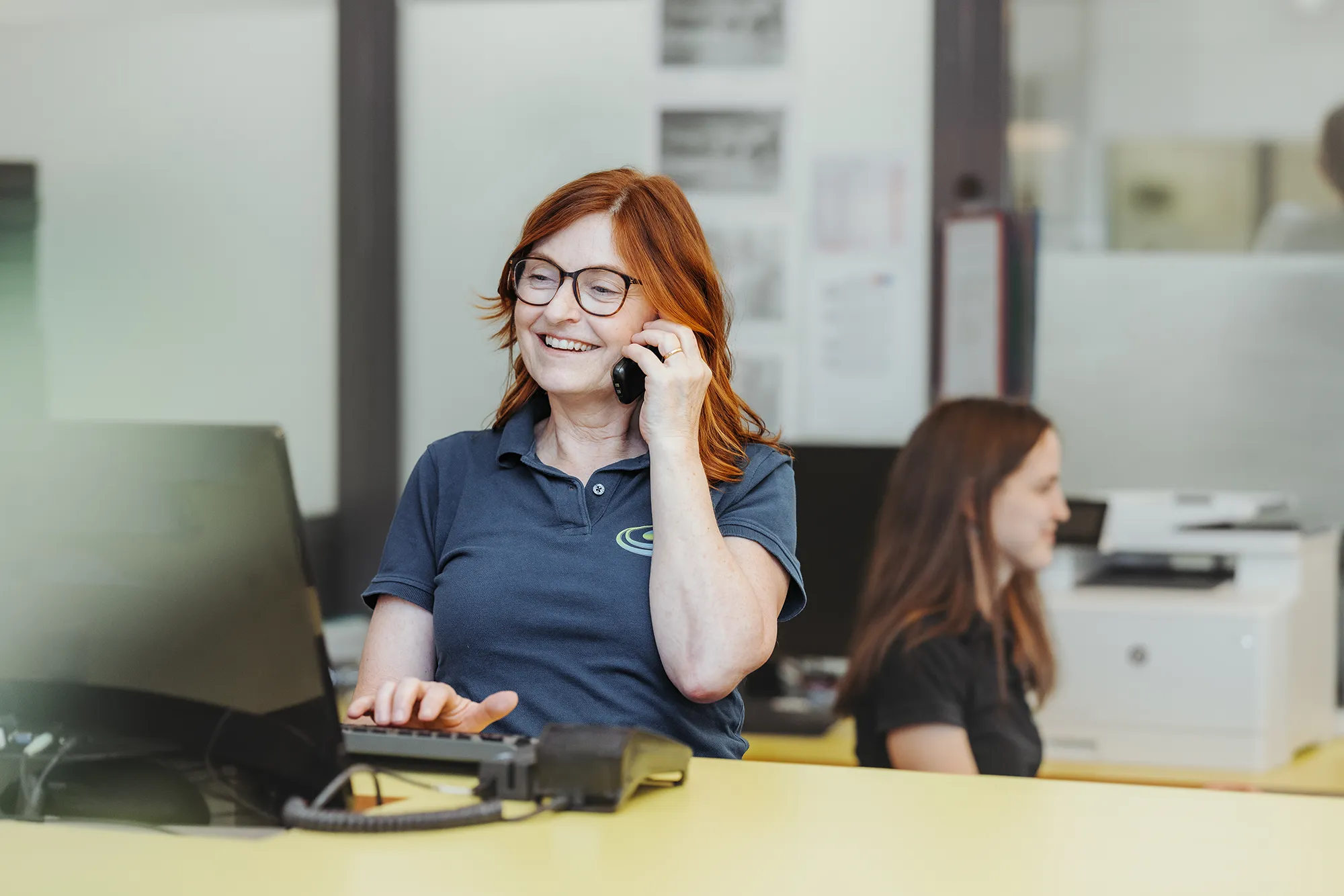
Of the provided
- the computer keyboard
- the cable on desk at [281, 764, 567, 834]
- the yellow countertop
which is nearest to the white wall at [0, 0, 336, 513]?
the yellow countertop

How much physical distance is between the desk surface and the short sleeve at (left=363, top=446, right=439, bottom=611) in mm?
458

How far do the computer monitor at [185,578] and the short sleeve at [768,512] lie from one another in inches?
22.6

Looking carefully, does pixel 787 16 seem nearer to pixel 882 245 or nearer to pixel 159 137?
pixel 882 245

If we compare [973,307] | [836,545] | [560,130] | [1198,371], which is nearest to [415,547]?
[836,545]

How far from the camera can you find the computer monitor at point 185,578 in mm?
971

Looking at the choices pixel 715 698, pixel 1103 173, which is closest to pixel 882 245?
pixel 1103 173

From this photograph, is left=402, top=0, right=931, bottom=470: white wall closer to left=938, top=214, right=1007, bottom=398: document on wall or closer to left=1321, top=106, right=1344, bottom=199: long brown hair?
left=938, top=214, right=1007, bottom=398: document on wall

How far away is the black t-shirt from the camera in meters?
1.88

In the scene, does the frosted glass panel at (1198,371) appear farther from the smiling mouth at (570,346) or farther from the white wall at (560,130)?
the smiling mouth at (570,346)

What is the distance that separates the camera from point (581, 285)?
153 cm

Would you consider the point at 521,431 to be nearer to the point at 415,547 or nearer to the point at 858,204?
the point at 415,547

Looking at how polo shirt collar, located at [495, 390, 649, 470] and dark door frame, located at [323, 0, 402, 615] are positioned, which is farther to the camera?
dark door frame, located at [323, 0, 402, 615]

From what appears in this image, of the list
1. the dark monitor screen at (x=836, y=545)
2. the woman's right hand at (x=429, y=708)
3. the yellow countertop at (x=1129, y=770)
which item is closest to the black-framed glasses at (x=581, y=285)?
the woman's right hand at (x=429, y=708)

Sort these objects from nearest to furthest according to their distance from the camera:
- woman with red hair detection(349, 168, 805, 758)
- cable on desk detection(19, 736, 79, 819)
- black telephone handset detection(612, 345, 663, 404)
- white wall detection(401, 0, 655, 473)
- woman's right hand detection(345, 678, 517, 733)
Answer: cable on desk detection(19, 736, 79, 819) → woman's right hand detection(345, 678, 517, 733) → woman with red hair detection(349, 168, 805, 758) → black telephone handset detection(612, 345, 663, 404) → white wall detection(401, 0, 655, 473)
